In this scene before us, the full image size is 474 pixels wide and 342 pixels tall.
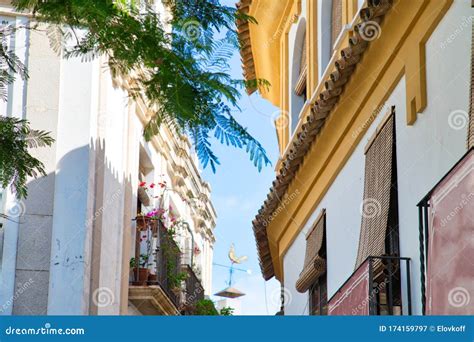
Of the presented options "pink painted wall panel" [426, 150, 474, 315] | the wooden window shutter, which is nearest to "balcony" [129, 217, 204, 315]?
the wooden window shutter

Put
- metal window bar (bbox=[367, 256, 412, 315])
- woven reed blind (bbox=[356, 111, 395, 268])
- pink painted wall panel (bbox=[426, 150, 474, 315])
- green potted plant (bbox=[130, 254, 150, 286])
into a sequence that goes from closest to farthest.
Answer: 1. pink painted wall panel (bbox=[426, 150, 474, 315])
2. metal window bar (bbox=[367, 256, 412, 315])
3. woven reed blind (bbox=[356, 111, 395, 268])
4. green potted plant (bbox=[130, 254, 150, 286])

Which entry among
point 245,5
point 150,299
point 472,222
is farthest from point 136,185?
point 472,222

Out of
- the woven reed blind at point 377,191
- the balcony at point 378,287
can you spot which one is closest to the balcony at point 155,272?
the woven reed blind at point 377,191

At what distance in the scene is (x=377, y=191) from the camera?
37.4 feet

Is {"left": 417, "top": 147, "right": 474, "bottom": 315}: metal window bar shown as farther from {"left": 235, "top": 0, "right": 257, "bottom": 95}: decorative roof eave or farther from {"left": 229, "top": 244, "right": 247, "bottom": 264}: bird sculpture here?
{"left": 229, "top": 244, "right": 247, "bottom": 264}: bird sculpture

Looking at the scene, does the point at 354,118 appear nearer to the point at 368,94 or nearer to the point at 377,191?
the point at 368,94

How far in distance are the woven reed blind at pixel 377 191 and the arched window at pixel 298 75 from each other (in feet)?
15.8

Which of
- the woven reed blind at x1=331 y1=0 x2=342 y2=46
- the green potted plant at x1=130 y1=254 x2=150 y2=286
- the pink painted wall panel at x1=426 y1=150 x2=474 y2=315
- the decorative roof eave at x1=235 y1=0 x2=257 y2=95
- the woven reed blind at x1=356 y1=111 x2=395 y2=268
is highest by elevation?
the decorative roof eave at x1=235 y1=0 x2=257 y2=95

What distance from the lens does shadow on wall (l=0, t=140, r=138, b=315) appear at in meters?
14.5

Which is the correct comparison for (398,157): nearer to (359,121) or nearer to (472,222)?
(359,121)

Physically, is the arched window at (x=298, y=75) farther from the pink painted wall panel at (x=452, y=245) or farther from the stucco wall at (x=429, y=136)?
the pink painted wall panel at (x=452, y=245)

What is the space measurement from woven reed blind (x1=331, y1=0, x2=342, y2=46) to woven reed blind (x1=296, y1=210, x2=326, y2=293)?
7.22 feet

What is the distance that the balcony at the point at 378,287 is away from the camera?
400 inches

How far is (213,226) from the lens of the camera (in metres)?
27.6
